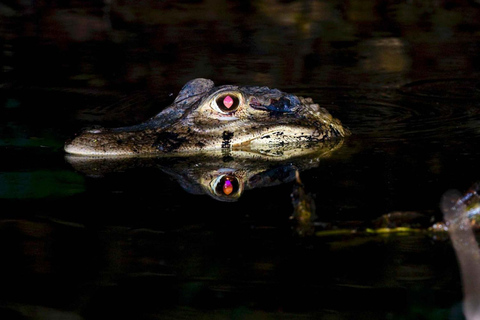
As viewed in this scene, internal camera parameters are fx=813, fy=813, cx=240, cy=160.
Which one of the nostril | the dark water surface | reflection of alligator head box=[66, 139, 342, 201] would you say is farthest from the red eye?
the nostril

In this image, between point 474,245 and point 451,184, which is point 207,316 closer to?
point 474,245

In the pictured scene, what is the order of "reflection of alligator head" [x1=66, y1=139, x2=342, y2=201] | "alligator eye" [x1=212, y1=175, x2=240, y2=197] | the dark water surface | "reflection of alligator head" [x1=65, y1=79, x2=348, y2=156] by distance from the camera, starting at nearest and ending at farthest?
1. the dark water surface
2. "alligator eye" [x1=212, y1=175, x2=240, y2=197]
3. "reflection of alligator head" [x1=66, y1=139, x2=342, y2=201]
4. "reflection of alligator head" [x1=65, y1=79, x2=348, y2=156]

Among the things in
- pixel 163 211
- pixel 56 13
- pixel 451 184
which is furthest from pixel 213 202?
pixel 56 13

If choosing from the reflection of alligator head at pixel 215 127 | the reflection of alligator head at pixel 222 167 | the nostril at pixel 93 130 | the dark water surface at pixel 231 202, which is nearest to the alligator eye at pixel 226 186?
the reflection of alligator head at pixel 222 167

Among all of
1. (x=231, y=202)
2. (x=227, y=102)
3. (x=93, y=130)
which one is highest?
(x=227, y=102)

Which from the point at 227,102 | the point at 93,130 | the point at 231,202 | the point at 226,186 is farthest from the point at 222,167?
the point at 93,130

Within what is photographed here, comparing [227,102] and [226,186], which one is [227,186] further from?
[227,102]

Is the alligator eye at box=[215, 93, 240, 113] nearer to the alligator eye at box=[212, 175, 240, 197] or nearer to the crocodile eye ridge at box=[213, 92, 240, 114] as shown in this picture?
the crocodile eye ridge at box=[213, 92, 240, 114]
